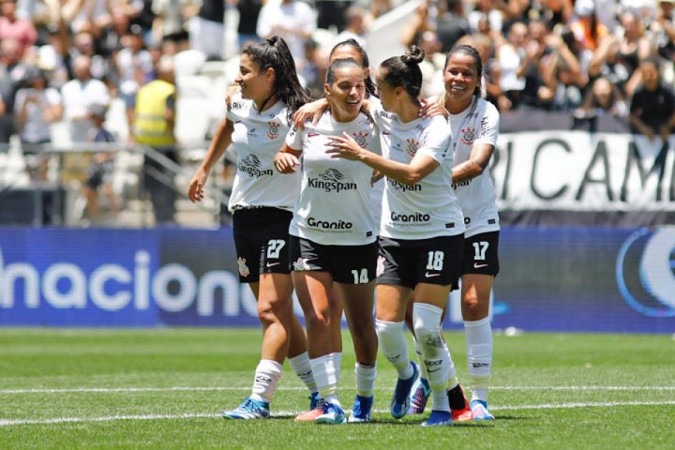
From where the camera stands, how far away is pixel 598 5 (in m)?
20.8

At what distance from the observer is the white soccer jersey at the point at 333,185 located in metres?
8.58

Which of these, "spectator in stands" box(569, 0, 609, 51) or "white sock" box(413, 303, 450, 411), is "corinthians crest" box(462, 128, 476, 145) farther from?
"spectator in stands" box(569, 0, 609, 51)

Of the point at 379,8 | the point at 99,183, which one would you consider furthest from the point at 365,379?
the point at 379,8

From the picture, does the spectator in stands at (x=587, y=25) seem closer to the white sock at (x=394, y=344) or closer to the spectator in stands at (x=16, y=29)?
the spectator in stands at (x=16, y=29)

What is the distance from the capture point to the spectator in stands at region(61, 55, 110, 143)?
21.3 m

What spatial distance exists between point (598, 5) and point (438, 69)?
8.96ft

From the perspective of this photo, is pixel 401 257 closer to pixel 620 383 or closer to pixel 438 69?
pixel 620 383

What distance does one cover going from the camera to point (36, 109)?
21734 mm

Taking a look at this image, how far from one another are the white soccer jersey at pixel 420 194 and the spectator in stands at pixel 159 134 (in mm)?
11232

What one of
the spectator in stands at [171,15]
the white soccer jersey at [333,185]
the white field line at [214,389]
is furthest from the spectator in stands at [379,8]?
the white soccer jersey at [333,185]

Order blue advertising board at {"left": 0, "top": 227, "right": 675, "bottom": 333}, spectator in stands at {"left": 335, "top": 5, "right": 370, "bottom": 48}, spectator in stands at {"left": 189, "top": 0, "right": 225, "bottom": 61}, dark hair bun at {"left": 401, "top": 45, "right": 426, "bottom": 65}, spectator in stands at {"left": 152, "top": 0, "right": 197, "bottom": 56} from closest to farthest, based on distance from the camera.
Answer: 1. dark hair bun at {"left": 401, "top": 45, "right": 426, "bottom": 65}
2. blue advertising board at {"left": 0, "top": 227, "right": 675, "bottom": 333}
3. spectator in stands at {"left": 335, "top": 5, "right": 370, "bottom": 48}
4. spectator in stands at {"left": 189, "top": 0, "right": 225, "bottom": 61}
5. spectator in stands at {"left": 152, "top": 0, "right": 197, "bottom": 56}

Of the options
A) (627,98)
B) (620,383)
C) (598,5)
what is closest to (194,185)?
(620,383)

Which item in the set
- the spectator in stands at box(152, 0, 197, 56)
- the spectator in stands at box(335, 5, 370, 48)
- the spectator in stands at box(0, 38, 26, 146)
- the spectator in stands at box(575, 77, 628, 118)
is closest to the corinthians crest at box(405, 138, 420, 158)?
the spectator in stands at box(575, 77, 628, 118)

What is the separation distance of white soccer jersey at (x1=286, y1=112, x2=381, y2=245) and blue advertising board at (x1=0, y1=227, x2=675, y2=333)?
10355 mm
